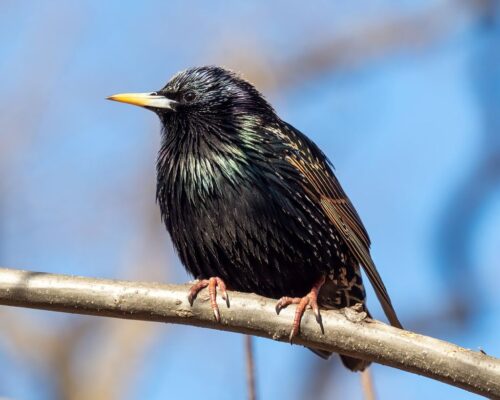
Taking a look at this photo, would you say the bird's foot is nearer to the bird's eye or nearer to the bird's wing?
the bird's wing

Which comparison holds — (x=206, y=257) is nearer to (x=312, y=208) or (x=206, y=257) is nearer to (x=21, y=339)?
(x=312, y=208)

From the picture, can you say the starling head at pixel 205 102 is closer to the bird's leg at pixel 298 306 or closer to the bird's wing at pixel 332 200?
the bird's wing at pixel 332 200

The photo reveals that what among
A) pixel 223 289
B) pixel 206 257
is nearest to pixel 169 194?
pixel 206 257

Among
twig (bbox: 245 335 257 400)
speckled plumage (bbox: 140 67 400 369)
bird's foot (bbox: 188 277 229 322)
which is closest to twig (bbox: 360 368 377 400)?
twig (bbox: 245 335 257 400)

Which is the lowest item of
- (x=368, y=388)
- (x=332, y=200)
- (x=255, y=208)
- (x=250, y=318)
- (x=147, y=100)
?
(x=368, y=388)

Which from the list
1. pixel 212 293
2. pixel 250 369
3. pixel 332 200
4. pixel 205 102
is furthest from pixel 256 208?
pixel 250 369

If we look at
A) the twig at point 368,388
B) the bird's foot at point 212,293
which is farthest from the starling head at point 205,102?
the twig at point 368,388

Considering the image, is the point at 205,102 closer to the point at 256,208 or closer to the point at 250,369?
the point at 256,208
